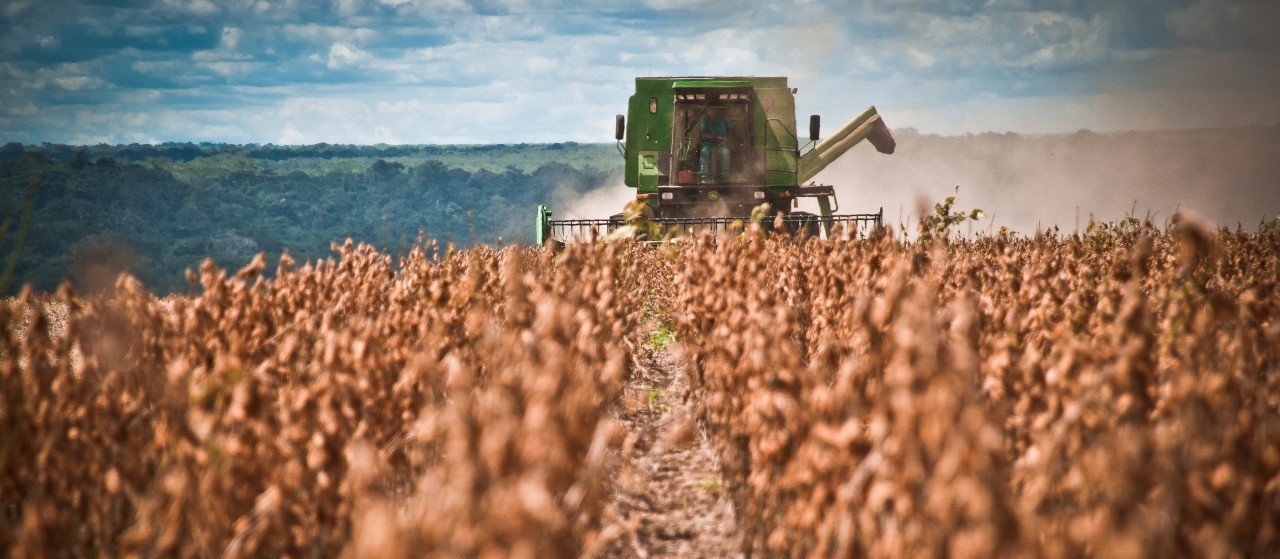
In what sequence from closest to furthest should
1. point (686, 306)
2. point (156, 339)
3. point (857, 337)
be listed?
point (156, 339)
point (857, 337)
point (686, 306)

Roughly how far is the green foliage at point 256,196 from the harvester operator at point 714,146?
5666 mm

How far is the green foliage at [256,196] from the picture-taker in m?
28.4

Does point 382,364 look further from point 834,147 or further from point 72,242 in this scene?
point 72,242

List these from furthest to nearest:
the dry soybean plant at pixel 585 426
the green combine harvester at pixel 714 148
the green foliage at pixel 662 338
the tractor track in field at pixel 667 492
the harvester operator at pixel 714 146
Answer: the harvester operator at pixel 714 146 < the green combine harvester at pixel 714 148 < the green foliage at pixel 662 338 < the tractor track in field at pixel 667 492 < the dry soybean plant at pixel 585 426

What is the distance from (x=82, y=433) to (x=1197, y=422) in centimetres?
283

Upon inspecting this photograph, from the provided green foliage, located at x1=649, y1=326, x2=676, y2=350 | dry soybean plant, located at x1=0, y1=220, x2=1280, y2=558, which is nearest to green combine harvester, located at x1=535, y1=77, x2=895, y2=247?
green foliage, located at x1=649, y1=326, x2=676, y2=350

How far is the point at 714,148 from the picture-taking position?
1321cm

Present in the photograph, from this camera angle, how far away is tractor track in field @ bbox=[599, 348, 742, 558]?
10.7 feet

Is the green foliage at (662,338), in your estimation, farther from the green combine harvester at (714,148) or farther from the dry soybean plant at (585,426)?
the green combine harvester at (714,148)

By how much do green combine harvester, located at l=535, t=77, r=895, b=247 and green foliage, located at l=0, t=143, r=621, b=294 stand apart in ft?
15.3

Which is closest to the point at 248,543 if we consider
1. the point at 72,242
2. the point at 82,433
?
the point at 82,433

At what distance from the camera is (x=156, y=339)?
11.3ft

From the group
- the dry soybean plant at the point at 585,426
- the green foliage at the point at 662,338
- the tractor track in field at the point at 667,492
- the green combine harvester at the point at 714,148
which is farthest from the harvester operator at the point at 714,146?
the dry soybean plant at the point at 585,426

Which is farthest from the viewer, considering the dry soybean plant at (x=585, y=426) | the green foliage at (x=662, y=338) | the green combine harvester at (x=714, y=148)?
the green combine harvester at (x=714, y=148)
